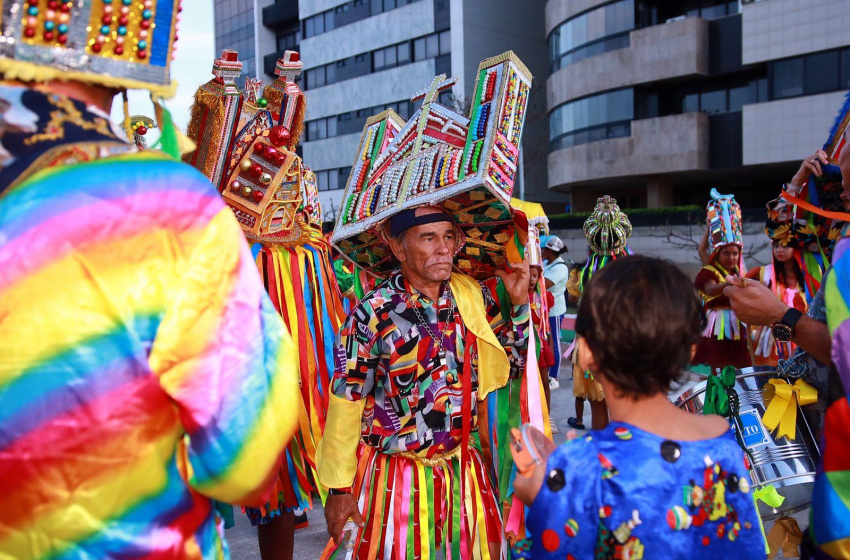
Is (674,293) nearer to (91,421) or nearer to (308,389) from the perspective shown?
(91,421)

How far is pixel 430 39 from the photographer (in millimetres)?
35656

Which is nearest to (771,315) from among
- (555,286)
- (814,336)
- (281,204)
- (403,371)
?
(814,336)

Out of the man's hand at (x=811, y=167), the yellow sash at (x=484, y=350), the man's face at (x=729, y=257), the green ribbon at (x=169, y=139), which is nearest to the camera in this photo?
the green ribbon at (x=169, y=139)

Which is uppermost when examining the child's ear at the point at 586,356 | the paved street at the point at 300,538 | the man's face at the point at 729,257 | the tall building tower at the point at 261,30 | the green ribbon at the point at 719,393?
the tall building tower at the point at 261,30

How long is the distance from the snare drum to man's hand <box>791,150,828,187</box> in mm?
1043

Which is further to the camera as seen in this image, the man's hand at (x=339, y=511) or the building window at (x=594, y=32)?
the building window at (x=594, y=32)

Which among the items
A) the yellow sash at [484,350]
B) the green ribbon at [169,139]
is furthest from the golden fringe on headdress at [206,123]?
the green ribbon at [169,139]

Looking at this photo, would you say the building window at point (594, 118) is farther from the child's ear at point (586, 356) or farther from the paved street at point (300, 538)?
the child's ear at point (586, 356)

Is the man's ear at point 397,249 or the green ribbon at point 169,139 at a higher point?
the green ribbon at point 169,139

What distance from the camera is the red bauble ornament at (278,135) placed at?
403 cm

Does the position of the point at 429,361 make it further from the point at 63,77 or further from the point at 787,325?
the point at 63,77

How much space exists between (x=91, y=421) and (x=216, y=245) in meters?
0.39

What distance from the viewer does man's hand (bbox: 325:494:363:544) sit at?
8.43ft

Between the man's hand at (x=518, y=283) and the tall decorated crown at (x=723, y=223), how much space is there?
3.78 m
